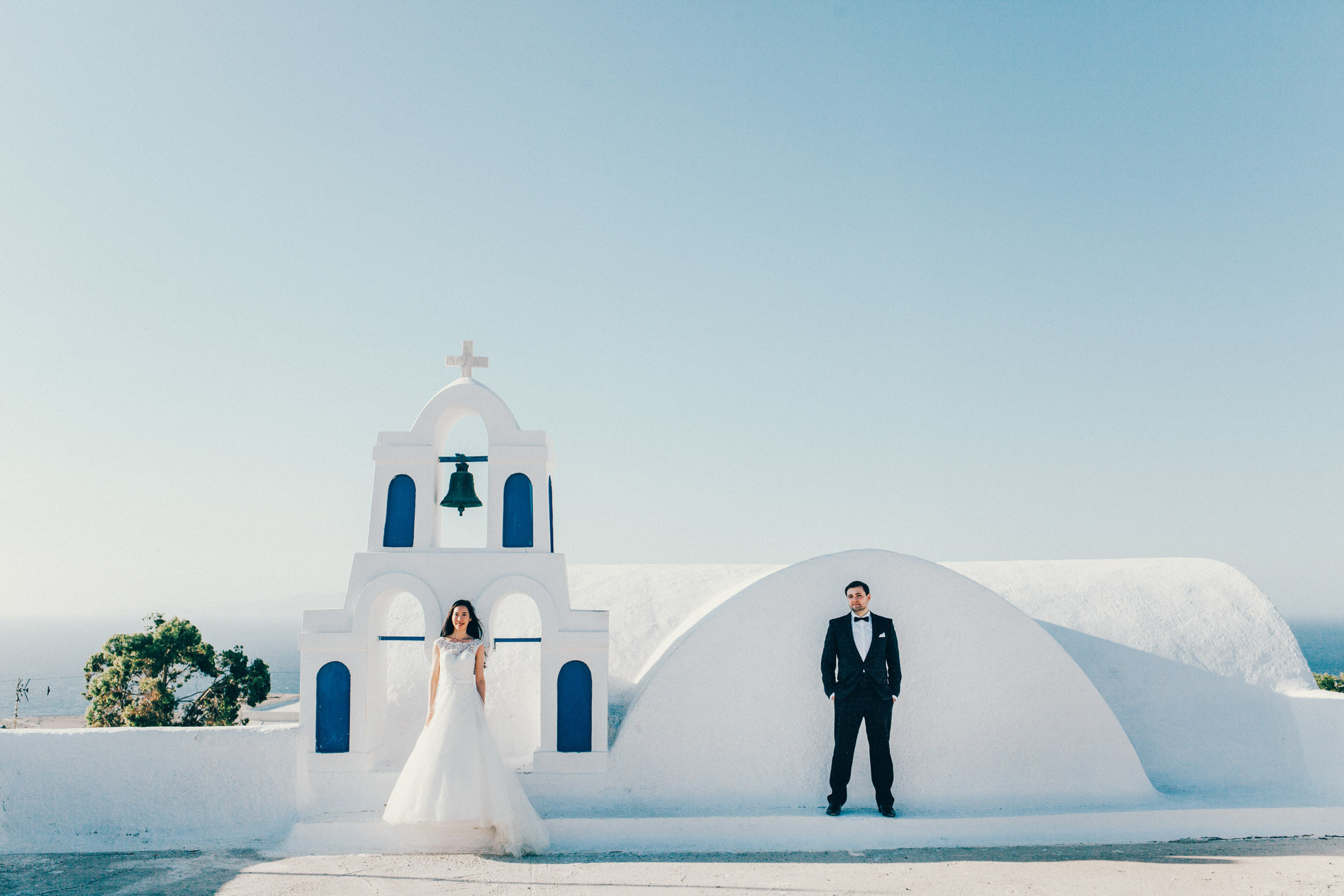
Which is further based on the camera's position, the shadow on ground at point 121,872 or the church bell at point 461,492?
the church bell at point 461,492

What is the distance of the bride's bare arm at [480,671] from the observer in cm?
631

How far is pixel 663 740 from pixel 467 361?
12.0 ft

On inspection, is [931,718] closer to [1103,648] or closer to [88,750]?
[1103,648]

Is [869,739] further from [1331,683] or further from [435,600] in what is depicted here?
[1331,683]

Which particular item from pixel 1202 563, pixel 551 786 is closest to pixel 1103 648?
pixel 1202 563

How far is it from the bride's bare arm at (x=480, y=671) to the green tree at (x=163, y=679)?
30.9ft

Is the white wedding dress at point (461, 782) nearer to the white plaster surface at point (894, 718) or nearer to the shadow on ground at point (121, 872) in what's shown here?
the white plaster surface at point (894, 718)

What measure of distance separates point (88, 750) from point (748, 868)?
16.5 ft

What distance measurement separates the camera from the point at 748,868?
5770 mm

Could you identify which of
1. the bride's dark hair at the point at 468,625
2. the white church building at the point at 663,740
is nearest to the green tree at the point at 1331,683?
the white church building at the point at 663,740

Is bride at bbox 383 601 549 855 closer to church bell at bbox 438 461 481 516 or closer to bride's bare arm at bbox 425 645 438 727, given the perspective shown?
bride's bare arm at bbox 425 645 438 727

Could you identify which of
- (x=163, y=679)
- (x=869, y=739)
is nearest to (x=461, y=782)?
(x=869, y=739)

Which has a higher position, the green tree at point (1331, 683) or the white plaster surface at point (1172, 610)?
the white plaster surface at point (1172, 610)

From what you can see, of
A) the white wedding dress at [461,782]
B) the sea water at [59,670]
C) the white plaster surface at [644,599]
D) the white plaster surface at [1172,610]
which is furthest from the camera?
the sea water at [59,670]
